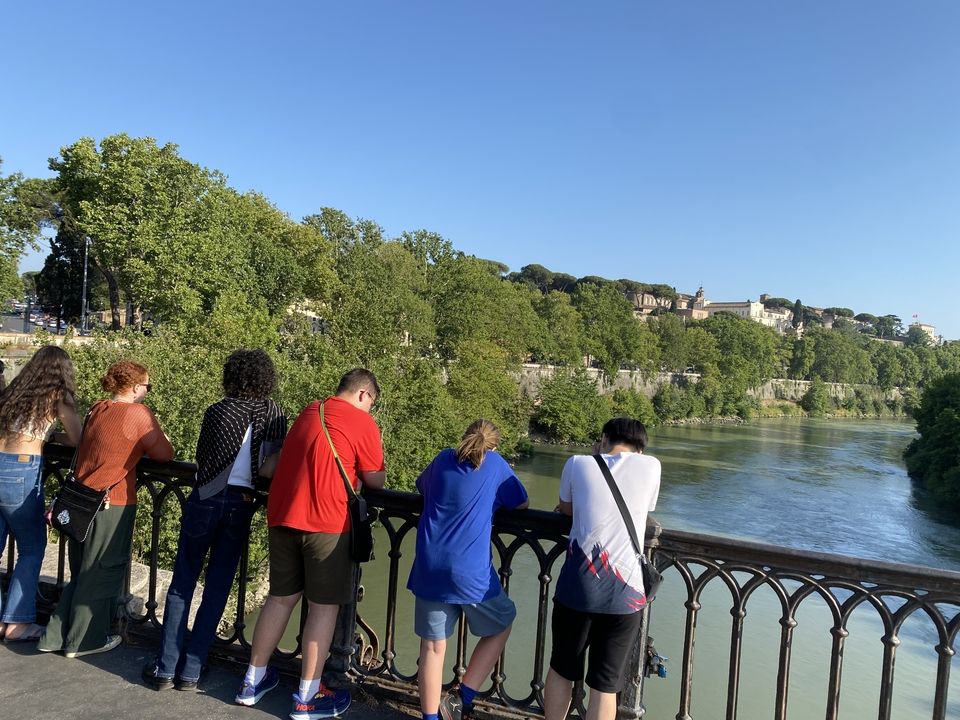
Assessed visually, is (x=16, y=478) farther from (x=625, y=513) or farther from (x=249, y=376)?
(x=625, y=513)

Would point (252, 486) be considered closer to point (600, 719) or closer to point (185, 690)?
point (185, 690)

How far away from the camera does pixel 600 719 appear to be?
119 inches

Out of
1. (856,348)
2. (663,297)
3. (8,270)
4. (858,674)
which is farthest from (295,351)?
(663,297)

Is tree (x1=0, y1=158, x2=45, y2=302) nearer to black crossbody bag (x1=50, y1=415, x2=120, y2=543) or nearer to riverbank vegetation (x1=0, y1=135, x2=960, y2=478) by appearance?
riverbank vegetation (x1=0, y1=135, x2=960, y2=478)

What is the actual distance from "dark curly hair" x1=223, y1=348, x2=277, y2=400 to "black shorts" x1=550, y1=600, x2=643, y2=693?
167 cm

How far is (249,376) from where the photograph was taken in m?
3.53

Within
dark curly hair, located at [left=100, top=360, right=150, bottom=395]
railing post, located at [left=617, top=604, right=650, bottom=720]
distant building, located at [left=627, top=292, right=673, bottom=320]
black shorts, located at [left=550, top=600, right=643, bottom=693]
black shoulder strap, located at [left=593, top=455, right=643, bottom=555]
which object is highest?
distant building, located at [left=627, top=292, right=673, bottom=320]

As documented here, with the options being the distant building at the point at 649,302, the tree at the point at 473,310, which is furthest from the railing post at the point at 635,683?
the distant building at the point at 649,302

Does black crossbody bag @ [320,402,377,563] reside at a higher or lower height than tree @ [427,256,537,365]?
lower

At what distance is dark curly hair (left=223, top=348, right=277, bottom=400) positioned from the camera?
11.6ft

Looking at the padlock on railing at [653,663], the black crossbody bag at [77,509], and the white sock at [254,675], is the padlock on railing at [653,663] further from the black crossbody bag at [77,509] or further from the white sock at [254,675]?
the black crossbody bag at [77,509]

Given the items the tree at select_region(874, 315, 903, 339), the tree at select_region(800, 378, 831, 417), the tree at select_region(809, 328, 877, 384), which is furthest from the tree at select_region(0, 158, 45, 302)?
the tree at select_region(874, 315, 903, 339)

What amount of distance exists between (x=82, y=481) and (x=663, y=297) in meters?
152

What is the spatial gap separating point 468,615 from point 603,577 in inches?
26.0
